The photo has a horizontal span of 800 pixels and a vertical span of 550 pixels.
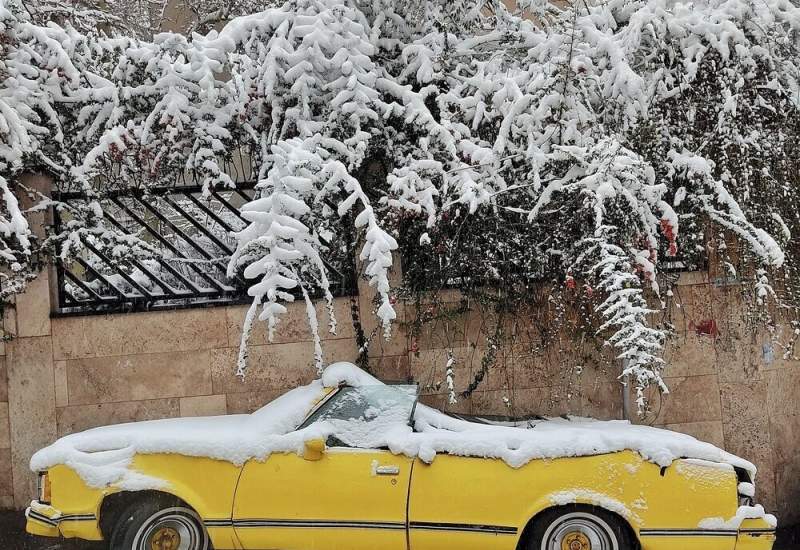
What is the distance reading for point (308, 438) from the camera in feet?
16.0

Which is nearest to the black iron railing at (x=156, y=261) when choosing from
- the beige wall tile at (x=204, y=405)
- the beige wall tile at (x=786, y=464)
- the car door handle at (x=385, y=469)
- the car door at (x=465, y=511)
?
the beige wall tile at (x=204, y=405)

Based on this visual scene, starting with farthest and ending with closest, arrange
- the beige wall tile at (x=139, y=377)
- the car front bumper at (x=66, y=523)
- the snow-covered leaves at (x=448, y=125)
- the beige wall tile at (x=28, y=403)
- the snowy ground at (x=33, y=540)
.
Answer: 1. the beige wall tile at (x=139, y=377)
2. the beige wall tile at (x=28, y=403)
3. the snow-covered leaves at (x=448, y=125)
4. the snowy ground at (x=33, y=540)
5. the car front bumper at (x=66, y=523)

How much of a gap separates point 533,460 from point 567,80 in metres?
3.17

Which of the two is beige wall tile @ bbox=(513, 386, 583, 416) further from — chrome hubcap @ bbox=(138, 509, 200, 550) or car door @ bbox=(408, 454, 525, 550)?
chrome hubcap @ bbox=(138, 509, 200, 550)

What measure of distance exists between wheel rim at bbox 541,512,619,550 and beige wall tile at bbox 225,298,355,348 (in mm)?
2724

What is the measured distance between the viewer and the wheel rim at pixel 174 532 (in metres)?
4.93

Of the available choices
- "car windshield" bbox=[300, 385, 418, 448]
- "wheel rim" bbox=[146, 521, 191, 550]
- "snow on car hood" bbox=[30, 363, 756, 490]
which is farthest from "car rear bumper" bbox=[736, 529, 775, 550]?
"wheel rim" bbox=[146, 521, 191, 550]

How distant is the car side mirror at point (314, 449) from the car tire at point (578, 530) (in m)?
1.44

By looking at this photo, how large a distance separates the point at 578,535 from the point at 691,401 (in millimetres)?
2601

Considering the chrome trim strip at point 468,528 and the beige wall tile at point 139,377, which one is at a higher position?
the beige wall tile at point 139,377

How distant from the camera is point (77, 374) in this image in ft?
21.9

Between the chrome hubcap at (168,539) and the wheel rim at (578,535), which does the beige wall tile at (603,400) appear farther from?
the chrome hubcap at (168,539)

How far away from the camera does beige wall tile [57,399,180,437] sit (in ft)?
21.9

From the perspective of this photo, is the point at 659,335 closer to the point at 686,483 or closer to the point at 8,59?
the point at 686,483
